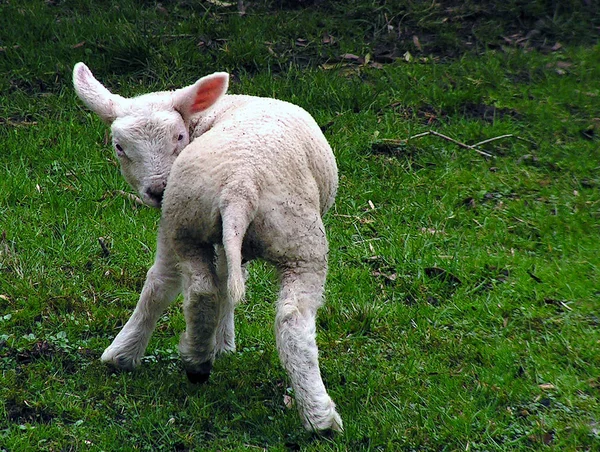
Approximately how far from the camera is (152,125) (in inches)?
196

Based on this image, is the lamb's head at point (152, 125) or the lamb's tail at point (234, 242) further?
the lamb's head at point (152, 125)

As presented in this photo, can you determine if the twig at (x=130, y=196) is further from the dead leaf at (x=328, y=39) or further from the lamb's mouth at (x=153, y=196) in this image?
the dead leaf at (x=328, y=39)

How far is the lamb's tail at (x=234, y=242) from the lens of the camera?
13.6ft

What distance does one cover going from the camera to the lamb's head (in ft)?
16.1

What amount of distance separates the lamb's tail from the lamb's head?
78cm

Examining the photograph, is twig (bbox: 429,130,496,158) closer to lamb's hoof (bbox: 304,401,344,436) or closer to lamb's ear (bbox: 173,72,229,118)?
lamb's ear (bbox: 173,72,229,118)

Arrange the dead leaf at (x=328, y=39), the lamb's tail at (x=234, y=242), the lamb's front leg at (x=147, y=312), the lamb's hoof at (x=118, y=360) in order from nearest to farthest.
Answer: the lamb's tail at (x=234, y=242) < the lamb's front leg at (x=147, y=312) < the lamb's hoof at (x=118, y=360) < the dead leaf at (x=328, y=39)

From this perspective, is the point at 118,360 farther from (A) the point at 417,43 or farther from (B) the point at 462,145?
(A) the point at 417,43

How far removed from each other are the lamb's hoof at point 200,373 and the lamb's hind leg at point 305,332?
0.60 meters

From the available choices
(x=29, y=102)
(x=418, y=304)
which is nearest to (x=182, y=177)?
(x=418, y=304)

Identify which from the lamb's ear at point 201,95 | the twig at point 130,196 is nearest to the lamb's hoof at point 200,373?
the lamb's ear at point 201,95

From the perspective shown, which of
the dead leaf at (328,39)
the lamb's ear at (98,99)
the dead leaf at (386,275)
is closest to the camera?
the lamb's ear at (98,99)

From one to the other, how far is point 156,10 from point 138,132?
16.6 ft

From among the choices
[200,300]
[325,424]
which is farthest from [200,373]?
[325,424]
